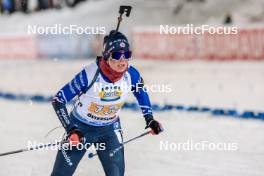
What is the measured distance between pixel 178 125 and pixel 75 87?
5.10 m

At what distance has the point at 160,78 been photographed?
16.0 metres

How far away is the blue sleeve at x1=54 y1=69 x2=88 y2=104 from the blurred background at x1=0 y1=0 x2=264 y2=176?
2341 millimetres

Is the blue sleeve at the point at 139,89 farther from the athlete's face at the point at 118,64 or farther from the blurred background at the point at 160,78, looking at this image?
the blurred background at the point at 160,78

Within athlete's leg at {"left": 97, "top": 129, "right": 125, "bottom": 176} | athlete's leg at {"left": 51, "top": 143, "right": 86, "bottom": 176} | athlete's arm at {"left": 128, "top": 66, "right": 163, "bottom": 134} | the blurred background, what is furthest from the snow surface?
athlete's leg at {"left": 51, "top": 143, "right": 86, "bottom": 176}

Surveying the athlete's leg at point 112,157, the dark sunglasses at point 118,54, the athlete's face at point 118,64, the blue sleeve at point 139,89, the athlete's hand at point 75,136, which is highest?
the dark sunglasses at point 118,54

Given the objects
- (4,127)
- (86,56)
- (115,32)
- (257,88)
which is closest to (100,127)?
(115,32)

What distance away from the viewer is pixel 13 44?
77.8ft

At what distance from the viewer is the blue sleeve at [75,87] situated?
14.8 feet

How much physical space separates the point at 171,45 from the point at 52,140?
10867 millimetres

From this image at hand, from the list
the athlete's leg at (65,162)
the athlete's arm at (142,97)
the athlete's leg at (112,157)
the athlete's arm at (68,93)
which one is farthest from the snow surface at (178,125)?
the athlete's arm at (68,93)

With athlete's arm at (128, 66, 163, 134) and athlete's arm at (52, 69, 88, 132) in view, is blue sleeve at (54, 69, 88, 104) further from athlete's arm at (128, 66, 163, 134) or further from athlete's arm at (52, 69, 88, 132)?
athlete's arm at (128, 66, 163, 134)

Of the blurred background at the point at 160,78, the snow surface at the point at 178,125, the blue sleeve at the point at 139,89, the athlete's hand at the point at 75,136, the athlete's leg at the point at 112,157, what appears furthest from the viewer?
the blurred background at the point at 160,78

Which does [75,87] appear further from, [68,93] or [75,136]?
[75,136]

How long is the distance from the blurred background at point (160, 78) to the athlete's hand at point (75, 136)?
232 centimetres
